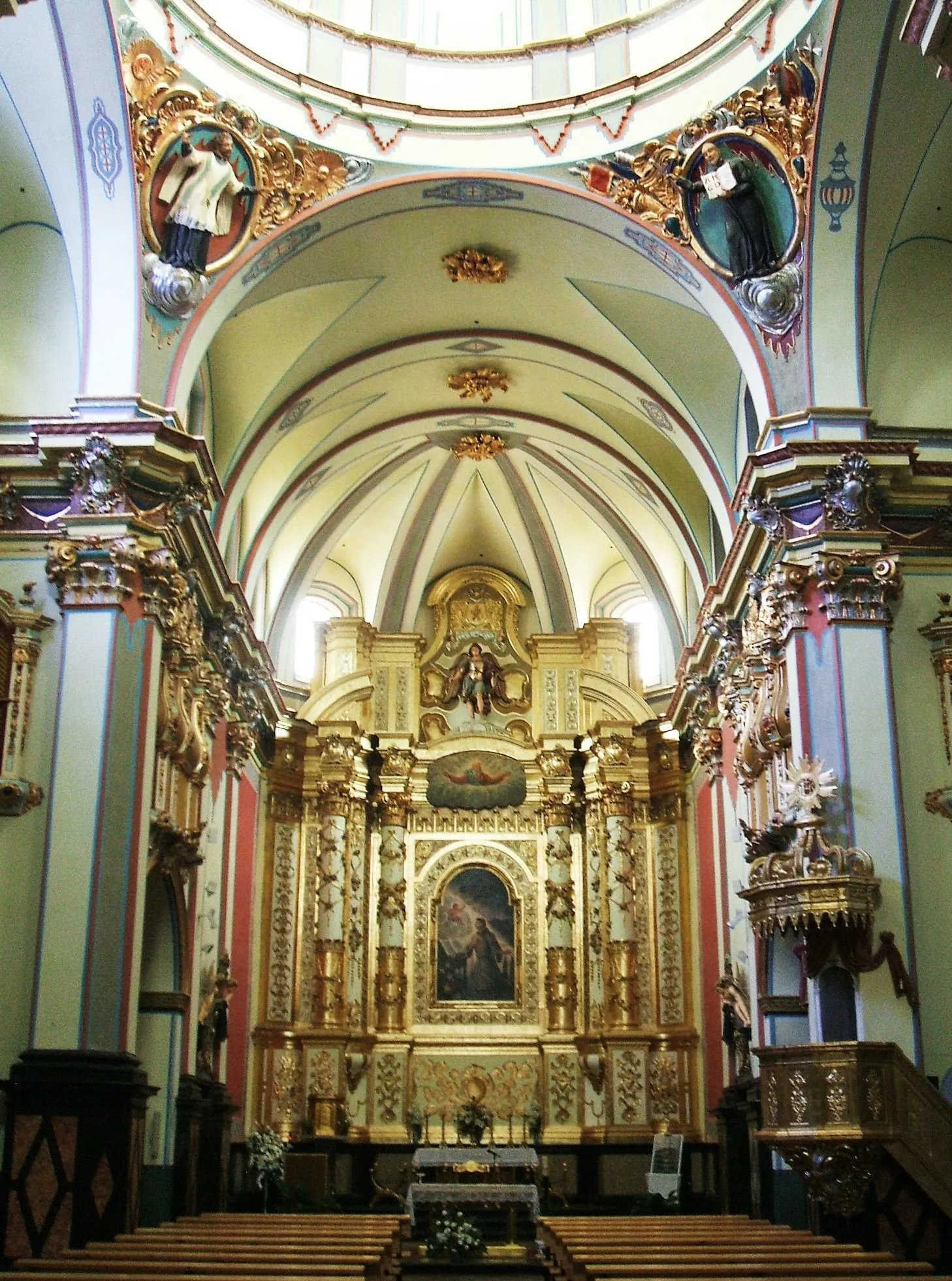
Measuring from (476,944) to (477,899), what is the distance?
2.48 ft

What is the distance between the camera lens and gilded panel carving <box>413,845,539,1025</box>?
24.0 m

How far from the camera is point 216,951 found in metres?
18.9

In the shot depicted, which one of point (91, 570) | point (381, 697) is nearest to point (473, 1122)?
point (381, 697)

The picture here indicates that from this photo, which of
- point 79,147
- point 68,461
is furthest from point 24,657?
point 79,147

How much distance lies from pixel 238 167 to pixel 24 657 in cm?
578

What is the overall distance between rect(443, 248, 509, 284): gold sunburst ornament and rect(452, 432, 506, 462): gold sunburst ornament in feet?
16.7

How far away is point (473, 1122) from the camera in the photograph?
2255cm

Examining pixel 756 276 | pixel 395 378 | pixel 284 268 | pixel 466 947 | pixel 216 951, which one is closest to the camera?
pixel 756 276

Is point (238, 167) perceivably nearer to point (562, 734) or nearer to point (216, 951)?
point (216, 951)

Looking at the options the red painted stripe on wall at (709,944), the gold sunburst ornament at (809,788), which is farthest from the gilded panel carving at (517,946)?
the gold sunburst ornament at (809,788)

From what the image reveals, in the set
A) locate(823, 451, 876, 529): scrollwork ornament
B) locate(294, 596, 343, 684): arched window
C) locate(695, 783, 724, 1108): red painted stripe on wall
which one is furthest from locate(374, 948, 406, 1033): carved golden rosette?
locate(823, 451, 876, 529): scrollwork ornament

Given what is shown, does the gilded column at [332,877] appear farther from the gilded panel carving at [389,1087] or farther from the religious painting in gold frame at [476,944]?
the religious painting in gold frame at [476,944]

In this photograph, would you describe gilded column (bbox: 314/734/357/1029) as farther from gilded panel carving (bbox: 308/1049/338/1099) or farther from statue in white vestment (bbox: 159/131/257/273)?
statue in white vestment (bbox: 159/131/257/273)

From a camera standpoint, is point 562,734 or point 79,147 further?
point 562,734
